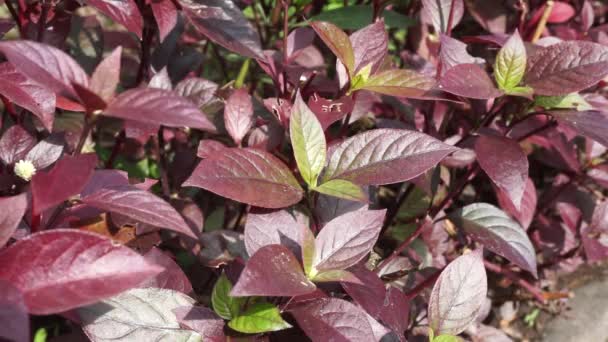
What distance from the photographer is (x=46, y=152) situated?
1005mm

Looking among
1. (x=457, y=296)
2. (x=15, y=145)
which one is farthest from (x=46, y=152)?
(x=457, y=296)

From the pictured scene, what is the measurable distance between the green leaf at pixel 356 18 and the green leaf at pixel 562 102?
609mm

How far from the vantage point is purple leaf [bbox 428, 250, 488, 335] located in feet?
3.06

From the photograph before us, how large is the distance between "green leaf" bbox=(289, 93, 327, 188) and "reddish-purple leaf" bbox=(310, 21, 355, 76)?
0.46 feet

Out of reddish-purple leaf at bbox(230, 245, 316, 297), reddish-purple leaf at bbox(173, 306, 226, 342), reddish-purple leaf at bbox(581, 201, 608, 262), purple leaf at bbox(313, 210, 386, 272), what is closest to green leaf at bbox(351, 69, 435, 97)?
purple leaf at bbox(313, 210, 386, 272)

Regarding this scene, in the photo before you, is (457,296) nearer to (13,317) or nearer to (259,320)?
(259,320)

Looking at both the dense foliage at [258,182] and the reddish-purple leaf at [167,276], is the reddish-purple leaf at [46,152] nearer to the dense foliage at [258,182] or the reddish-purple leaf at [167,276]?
the dense foliage at [258,182]

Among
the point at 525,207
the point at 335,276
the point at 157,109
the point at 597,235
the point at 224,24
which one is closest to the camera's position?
the point at 157,109

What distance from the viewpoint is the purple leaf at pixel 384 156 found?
91cm

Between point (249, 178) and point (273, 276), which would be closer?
point (273, 276)

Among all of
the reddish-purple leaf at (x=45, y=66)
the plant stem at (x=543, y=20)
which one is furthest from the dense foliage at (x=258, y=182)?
the plant stem at (x=543, y=20)

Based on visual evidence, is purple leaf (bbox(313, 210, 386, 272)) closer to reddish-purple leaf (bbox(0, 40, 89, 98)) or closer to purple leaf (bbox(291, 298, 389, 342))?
purple leaf (bbox(291, 298, 389, 342))

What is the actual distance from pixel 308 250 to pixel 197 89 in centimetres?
48

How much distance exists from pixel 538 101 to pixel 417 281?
1.43 ft
